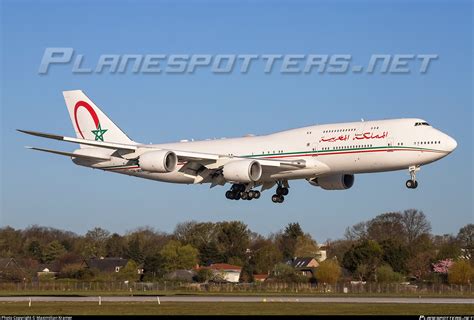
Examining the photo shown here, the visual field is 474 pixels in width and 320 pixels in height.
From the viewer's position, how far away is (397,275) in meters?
96.3

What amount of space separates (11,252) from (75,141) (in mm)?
44549

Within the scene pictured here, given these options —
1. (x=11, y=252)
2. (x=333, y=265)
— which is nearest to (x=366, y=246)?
(x=333, y=265)

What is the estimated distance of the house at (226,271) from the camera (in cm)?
10494

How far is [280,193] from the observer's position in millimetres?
74000

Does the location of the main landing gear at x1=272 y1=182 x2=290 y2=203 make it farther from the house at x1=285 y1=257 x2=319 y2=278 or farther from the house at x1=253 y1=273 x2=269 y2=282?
the house at x1=253 y1=273 x2=269 y2=282

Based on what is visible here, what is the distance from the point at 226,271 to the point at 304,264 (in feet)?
34.7

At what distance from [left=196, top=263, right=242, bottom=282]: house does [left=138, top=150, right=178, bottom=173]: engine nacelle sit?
3396 cm

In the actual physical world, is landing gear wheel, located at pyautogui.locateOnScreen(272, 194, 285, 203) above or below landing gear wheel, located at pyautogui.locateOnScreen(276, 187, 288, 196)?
below

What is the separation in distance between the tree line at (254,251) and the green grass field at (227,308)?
3323cm

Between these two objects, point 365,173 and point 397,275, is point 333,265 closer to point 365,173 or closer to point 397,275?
point 397,275

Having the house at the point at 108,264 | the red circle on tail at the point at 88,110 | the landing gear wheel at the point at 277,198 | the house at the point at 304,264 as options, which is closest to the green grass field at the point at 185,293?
the landing gear wheel at the point at 277,198

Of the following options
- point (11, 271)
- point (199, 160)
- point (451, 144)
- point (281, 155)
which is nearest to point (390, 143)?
point (451, 144)

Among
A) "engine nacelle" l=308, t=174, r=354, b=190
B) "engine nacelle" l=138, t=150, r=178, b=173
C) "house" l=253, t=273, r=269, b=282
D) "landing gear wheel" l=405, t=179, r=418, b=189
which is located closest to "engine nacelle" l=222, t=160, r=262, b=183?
"engine nacelle" l=138, t=150, r=178, b=173

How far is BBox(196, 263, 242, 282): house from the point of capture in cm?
10494
